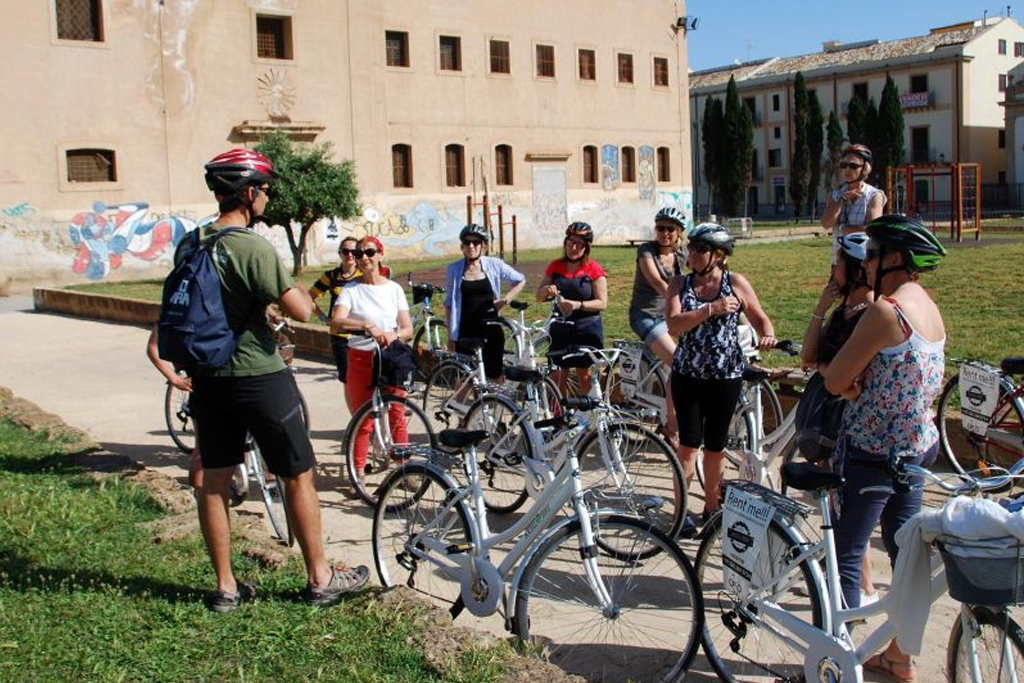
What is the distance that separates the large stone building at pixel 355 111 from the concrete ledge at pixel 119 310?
724cm

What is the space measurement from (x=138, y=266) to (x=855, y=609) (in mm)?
31104

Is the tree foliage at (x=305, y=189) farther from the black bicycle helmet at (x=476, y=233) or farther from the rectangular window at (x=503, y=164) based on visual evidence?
the black bicycle helmet at (x=476, y=233)

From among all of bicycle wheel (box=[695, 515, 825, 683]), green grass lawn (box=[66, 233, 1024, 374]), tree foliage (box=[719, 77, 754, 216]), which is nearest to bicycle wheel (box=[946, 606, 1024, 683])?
bicycle wheel (box=[695, 515, 825, 683])

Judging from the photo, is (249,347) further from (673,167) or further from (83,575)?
(673,167)

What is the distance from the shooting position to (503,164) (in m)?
41.8

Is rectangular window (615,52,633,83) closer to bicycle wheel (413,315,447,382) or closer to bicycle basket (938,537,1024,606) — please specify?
bicycle wheel (413,315,447,382)

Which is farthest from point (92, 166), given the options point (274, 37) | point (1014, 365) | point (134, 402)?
point (1014, 365)

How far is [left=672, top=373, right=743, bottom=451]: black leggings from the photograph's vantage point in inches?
244

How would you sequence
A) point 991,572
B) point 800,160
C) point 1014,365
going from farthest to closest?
point 800,160, point 1014,365, point 991,572

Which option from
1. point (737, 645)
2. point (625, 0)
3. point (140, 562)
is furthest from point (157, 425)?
point (625, 0)

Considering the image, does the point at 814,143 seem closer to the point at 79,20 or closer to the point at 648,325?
the point at 79,20

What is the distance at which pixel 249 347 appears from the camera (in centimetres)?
507

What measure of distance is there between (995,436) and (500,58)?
36147mm

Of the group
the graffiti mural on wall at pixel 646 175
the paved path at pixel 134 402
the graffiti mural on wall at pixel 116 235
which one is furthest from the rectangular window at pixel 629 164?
Result: the paved path at pixel 134 402
